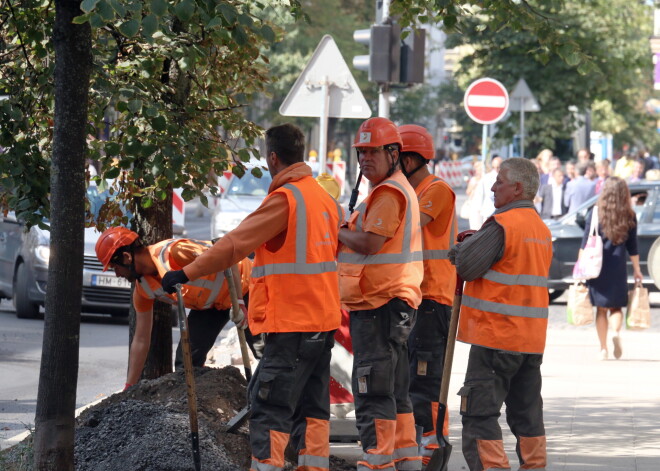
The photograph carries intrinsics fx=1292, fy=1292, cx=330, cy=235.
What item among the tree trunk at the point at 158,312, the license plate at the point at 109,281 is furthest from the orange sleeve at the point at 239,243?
the license plate at the point at 109,281

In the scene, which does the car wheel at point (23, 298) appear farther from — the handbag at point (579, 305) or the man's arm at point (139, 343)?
the man's arm at point (139, 343)

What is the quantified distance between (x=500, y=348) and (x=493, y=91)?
11483 mm

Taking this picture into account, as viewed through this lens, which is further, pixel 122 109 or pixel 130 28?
pixel 122 109

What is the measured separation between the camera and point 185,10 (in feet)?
15.4

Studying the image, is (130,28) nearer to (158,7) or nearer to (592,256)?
(158,7)

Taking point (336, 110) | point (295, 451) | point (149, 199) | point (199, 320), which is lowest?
point (295, 451)

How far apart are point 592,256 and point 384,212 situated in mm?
6663

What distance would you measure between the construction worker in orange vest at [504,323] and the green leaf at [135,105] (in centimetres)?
169

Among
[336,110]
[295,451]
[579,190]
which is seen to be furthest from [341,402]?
[579,190]

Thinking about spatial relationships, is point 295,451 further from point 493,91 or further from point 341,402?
point 493,91

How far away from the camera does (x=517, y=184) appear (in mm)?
6531

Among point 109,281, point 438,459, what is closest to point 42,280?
point 109,281

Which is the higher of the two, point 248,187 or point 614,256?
point 248,187

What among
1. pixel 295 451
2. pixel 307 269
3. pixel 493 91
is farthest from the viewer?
pixel 493 91
